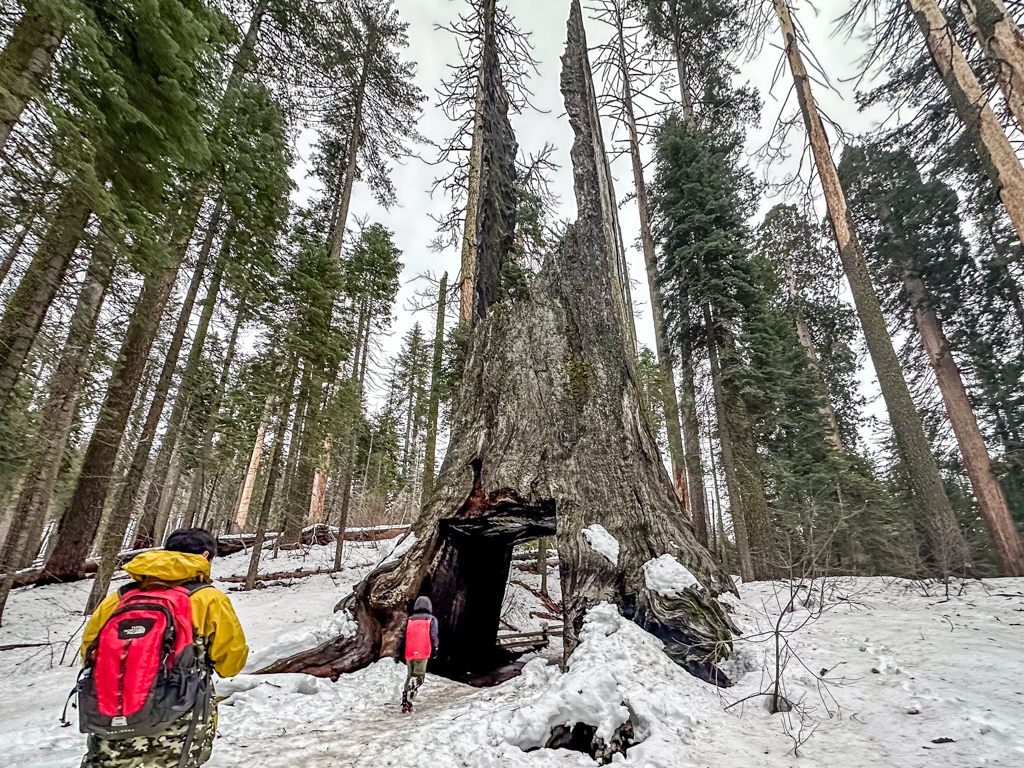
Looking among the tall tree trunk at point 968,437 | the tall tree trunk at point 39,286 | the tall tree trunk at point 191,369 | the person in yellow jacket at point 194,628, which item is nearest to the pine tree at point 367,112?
the tall tree trunk at point 191,369

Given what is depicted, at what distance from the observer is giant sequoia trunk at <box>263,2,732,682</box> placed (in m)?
4.95

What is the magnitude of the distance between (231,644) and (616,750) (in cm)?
264

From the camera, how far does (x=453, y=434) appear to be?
7430mm

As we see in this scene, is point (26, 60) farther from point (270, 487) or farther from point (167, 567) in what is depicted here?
point (270, 487)

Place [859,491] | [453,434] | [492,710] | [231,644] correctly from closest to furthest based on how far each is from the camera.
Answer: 1. [231,644]
2. [492,710]
3. [453,434]
4. [859,491]

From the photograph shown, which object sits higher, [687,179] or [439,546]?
[687,179]

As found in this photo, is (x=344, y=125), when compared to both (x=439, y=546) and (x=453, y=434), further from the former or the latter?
(x=439, y=546)

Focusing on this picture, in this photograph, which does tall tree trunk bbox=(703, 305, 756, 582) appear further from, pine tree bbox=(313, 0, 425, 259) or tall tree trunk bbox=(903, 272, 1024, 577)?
pine tree bbox=(313, 0, 425, 259)

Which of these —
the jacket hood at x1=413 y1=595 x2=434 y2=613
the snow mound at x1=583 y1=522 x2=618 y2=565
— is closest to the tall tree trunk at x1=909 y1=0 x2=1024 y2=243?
the snow mound at x1=583 y1=522 x2=618 y2=565

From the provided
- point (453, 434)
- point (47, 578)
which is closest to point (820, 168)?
point (453, 434)

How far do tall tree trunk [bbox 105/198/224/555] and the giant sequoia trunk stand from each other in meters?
5.03

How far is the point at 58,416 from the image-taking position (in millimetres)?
8352

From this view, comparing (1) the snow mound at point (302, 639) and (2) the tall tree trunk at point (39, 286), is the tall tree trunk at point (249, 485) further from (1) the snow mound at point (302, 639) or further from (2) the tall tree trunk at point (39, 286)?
(1) the snow mound at point (302, 639)

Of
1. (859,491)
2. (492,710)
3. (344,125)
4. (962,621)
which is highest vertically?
(344,125)
